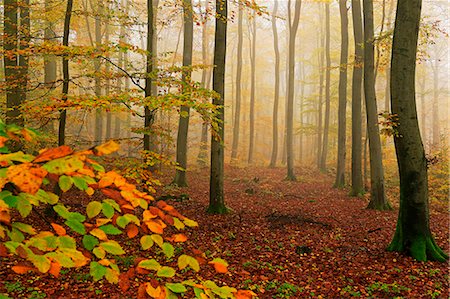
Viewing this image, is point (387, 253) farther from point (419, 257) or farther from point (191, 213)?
point (191, 213)

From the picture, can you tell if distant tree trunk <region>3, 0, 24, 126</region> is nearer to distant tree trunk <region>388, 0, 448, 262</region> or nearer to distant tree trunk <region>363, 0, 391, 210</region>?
distant tree trunk <region>388, 0, 448, 262</region>

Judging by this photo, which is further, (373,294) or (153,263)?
(373,294)

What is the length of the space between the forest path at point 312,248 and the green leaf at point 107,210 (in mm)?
1436

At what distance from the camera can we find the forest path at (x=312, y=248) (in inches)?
219

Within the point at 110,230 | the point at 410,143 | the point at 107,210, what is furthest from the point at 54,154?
the point at 410,143

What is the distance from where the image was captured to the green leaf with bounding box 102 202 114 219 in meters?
1.55

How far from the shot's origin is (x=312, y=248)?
7465mm

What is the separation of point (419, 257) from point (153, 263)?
6.62 metres

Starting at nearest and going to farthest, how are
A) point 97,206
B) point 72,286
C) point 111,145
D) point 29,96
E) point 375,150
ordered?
point 111,145 → point 97,206 → point 72,286 → point 375,150 → point 29,96

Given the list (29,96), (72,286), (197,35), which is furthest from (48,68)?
(197,35)

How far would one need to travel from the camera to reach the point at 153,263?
1.71 m

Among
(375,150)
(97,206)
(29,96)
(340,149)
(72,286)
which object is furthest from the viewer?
(340,149)

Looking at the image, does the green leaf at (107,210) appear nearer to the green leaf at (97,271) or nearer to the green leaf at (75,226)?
the green leaf at (75,226)

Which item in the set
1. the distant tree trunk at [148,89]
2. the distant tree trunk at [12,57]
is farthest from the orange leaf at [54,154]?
the distant tree trunk at [12,57]
